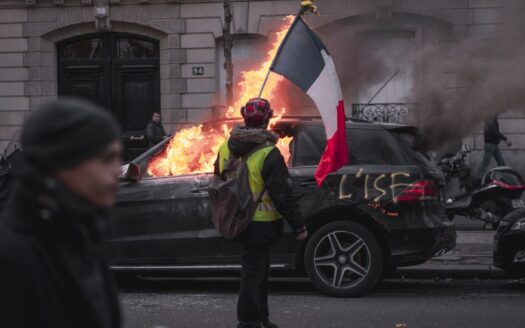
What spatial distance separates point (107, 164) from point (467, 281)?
7209 millimetres

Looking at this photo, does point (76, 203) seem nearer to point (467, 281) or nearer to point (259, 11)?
point (467, 281)

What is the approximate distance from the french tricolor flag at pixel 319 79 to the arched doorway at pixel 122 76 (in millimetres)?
11124

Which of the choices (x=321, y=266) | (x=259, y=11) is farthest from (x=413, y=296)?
(x=259, y=11)

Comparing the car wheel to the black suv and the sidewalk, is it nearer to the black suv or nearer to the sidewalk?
the black suv

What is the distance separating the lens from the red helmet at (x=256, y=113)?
6.04 meters

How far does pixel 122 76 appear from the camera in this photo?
18.2m

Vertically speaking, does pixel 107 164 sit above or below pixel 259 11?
below

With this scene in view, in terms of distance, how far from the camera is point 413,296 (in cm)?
788

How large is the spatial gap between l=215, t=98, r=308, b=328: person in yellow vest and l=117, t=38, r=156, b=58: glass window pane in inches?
489

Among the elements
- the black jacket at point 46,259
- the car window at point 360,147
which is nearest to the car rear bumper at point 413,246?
the car window at point 360,147

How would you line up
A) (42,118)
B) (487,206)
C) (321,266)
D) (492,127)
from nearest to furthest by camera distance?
(42,118) < (321,266) < (487,206) < (492,127)

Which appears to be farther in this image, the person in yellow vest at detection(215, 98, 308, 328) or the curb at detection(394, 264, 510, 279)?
the curb at detection(394, 264, 510, 279)

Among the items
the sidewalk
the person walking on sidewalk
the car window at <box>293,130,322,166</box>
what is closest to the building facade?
the person walking on sidewalk

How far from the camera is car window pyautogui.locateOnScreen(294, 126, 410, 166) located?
7.75 metres
